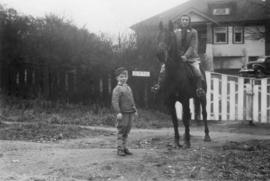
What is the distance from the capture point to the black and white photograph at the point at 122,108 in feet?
23.0

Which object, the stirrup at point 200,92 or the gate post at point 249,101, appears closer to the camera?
the stirrup at point 200,92

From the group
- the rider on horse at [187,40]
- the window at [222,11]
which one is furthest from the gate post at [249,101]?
the window at [222,11]

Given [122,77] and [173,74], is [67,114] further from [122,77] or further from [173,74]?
[122,77]

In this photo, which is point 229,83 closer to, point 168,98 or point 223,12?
point 168,98

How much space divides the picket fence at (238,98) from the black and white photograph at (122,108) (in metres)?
0.04

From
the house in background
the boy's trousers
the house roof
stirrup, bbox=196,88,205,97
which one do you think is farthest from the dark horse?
the house in background

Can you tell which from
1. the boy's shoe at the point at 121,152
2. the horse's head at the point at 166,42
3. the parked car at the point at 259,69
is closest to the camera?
the boy's shoe at the point at 121,152

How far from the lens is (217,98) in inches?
628

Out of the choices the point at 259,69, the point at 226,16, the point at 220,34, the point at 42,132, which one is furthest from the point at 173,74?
the point at 226,16

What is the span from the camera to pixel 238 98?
15.5 metres

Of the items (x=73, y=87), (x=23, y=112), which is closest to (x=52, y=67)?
(x=73, y=87)

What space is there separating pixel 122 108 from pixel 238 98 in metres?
8.38

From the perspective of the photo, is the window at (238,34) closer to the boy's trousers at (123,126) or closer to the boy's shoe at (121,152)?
the boy's trousers at (123,126)

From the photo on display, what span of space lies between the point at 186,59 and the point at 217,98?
6.99m
